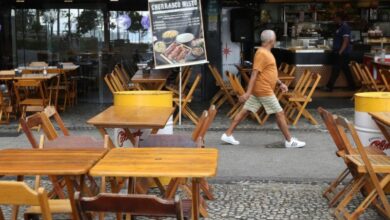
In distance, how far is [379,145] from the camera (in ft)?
19.8

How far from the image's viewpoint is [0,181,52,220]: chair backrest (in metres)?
3.21

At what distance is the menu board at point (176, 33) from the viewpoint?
30.5ft

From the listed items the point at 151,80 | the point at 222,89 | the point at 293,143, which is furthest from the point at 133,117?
the point at 222,89

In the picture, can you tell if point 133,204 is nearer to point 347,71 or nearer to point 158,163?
point 158,163

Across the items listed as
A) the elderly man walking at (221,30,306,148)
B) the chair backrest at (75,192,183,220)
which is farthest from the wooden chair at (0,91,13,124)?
the chair backrest at (75,192,183,220)

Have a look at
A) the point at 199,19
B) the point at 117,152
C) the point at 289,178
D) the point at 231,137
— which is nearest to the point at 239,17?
the point at 199,19

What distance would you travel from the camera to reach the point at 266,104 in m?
8.05

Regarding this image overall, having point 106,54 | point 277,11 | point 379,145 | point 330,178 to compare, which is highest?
point 277,11

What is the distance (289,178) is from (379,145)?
3.53 feet

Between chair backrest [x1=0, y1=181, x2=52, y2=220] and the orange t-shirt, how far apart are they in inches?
195

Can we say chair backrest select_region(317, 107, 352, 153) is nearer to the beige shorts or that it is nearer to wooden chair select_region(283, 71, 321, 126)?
the beige shorts

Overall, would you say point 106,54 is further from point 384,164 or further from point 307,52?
point 384,164

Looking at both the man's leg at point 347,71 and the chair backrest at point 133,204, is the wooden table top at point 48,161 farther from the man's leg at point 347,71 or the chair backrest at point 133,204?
the man's leg at point 347,71

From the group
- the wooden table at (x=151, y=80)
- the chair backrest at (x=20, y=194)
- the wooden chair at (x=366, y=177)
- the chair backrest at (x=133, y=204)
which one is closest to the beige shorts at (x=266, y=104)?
the wooden table at (x=151, y=80)
